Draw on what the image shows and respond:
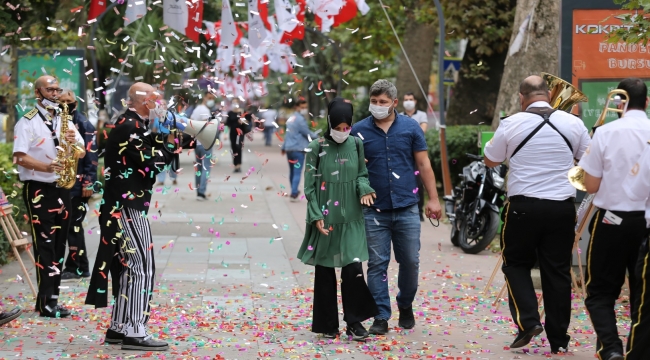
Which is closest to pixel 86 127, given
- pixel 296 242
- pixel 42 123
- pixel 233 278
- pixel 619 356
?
pixel 42 123

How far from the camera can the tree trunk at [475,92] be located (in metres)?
21.4

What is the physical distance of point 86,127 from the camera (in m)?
9.35

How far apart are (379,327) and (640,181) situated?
2445mm

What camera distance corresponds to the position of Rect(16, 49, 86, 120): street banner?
15438 millimetres

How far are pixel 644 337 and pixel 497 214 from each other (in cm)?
624

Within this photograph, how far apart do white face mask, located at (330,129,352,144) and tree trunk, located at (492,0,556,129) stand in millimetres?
6921

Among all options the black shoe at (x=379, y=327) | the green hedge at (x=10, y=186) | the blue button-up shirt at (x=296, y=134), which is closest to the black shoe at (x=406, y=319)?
the black shoe at (x=379, y=327)

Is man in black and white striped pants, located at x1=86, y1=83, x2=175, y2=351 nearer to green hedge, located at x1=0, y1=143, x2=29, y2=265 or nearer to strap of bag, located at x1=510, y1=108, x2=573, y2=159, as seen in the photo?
strap of bag, located at x1=510, y1=108, x2=573, y2=159

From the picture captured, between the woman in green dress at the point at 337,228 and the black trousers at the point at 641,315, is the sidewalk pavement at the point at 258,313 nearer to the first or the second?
the woman in green dress at the point at 337,228

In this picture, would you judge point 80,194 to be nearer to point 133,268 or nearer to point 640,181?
point 133,268

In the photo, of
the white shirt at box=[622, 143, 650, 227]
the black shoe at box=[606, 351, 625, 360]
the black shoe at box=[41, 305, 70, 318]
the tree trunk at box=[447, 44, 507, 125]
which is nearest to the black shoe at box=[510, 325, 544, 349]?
the black shoe at box=[606, 351, 625, 360]

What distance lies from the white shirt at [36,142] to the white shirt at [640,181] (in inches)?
178

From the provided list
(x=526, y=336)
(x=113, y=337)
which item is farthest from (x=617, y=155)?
(x=113, y=337)

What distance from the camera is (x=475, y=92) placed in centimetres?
2212
